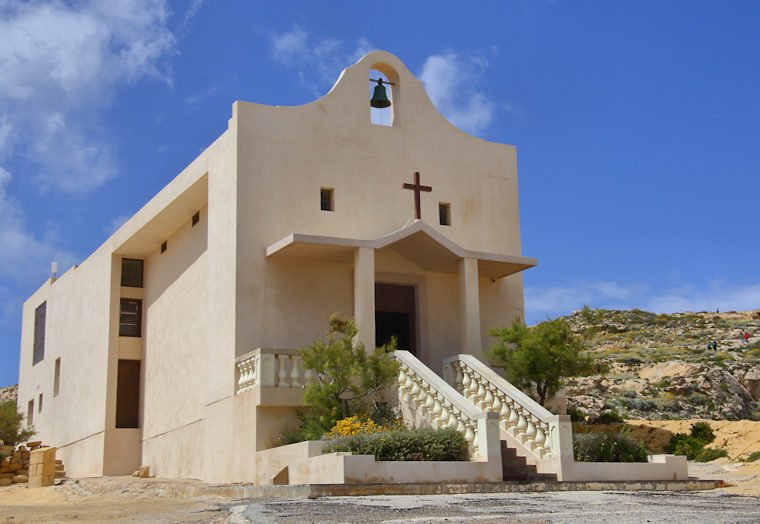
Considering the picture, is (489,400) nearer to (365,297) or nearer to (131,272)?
(365,297)

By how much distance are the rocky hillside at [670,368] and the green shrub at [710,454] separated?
2.53m

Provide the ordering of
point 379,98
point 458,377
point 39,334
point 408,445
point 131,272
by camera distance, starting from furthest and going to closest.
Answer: point 39,334, point 131,272, point 379,98, point 458,377, point 408,445

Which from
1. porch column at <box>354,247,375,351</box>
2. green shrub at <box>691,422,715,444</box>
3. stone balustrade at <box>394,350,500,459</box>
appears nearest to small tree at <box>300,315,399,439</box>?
stone balustrade at <box>394,350,500,459</box>

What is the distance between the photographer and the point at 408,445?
13797mm

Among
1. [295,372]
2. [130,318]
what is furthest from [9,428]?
[295,372]

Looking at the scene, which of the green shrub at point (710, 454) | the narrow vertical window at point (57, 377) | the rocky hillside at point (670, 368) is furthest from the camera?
the rocky hillside at point (670, 368)

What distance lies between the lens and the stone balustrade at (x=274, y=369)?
16641mm

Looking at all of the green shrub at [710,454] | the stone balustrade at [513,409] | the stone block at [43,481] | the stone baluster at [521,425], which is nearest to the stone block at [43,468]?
the stone block at [43,481]

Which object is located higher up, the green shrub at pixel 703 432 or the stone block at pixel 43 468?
the green shrub at pixel 703 432

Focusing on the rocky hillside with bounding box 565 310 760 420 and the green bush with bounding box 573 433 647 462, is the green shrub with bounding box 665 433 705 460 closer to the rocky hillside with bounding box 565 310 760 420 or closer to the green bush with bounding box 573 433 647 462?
the rocky hillside with bounding box 565 310 760 420

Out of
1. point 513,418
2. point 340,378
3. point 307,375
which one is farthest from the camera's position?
point 307,375

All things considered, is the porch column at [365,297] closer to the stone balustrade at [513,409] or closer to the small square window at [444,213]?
the stone balustrade at [513,409]

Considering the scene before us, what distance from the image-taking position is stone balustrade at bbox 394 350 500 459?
14.0 m

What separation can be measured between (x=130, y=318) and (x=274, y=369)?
33.7ft
